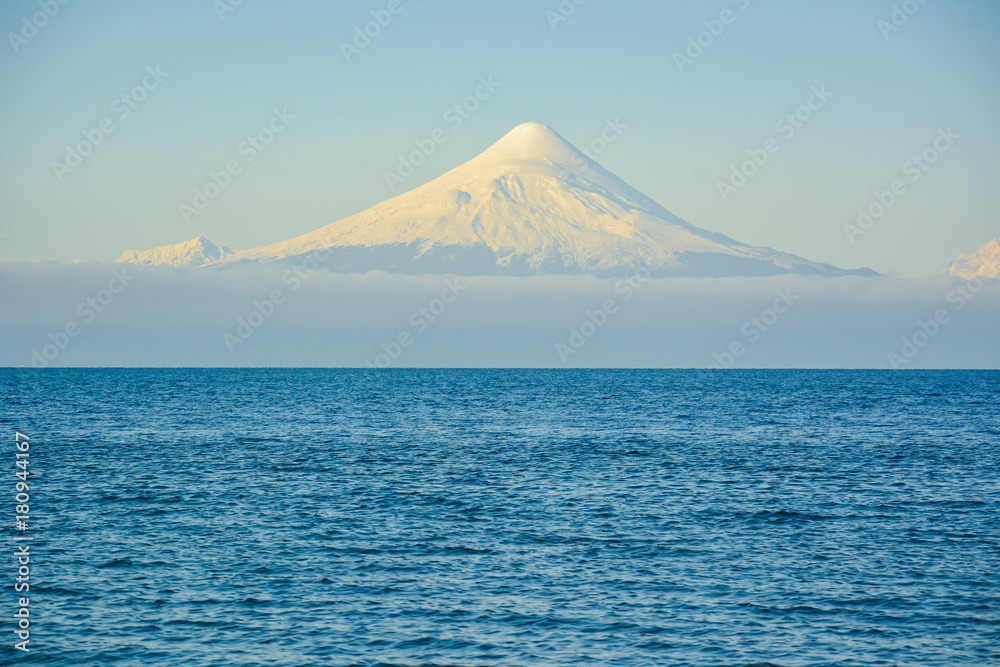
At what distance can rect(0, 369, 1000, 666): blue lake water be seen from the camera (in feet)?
67.3

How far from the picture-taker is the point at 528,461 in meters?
51.8

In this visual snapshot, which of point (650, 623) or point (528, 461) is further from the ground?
point (528, 461)

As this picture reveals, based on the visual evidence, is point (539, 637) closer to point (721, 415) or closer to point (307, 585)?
point (307, 585)

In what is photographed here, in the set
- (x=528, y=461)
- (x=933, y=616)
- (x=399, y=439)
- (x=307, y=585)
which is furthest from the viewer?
→ (x=399, y=439)

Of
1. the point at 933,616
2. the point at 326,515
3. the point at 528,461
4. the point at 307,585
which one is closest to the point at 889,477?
the point at 528,461

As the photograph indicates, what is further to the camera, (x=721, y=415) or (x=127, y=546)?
(x=721, y=415)

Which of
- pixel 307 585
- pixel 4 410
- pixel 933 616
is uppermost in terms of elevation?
pixel 4 410

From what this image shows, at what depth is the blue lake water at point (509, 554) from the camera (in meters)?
20.5

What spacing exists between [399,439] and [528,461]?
16.4 m

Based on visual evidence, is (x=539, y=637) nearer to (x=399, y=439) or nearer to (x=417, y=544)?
(x=417, y=544)

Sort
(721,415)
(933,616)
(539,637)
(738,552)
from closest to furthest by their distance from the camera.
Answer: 1. (539,637)
2. (933,616)
3. (738,552)
4. (721,415)

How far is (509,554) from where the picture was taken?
28.3 meters

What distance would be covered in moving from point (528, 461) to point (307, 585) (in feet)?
91.1

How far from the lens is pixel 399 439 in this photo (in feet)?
215
